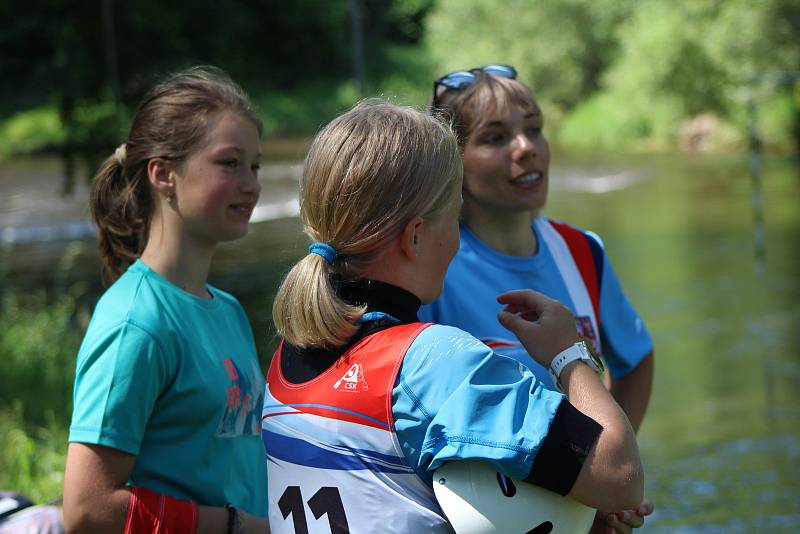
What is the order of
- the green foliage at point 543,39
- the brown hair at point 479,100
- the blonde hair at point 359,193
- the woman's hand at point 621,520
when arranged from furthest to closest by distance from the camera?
the green foliage at point 543,39 < the brown hair at point 479,100 < the woman's hand at point 621,520 < the blonde hair at point 359,193

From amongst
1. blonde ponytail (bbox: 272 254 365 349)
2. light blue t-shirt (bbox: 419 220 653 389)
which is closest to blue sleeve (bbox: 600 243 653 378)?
light blue t-shirt (bbox: 419 220 653 389)

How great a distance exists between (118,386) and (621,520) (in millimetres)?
1047

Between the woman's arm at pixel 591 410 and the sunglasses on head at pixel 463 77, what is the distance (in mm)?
1029

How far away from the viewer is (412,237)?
1754 millimetres

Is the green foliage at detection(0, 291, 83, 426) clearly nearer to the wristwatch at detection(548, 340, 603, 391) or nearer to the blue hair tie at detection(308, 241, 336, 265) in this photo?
the blue hair tie at detection(308, 241, 336, 265)

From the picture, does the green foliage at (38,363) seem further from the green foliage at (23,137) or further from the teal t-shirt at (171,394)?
the green foliage at (23,137)

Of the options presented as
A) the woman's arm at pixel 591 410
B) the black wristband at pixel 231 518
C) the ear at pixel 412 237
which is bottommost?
the black wristband at pixel 231 518

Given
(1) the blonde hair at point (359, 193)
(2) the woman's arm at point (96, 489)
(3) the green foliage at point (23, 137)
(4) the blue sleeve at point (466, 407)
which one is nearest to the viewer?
(4) the blue sleeve at point (466, 407)

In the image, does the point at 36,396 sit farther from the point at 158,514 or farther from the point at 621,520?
the point at 621,520

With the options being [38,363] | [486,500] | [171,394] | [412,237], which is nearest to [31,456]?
[38,363]

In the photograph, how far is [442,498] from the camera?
162 centimetres

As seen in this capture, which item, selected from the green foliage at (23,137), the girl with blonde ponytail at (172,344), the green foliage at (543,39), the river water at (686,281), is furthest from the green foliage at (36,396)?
the green foliage at (543,39)

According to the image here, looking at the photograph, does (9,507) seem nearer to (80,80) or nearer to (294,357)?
(294,357)

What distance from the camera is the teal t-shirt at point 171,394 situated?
2229mm
